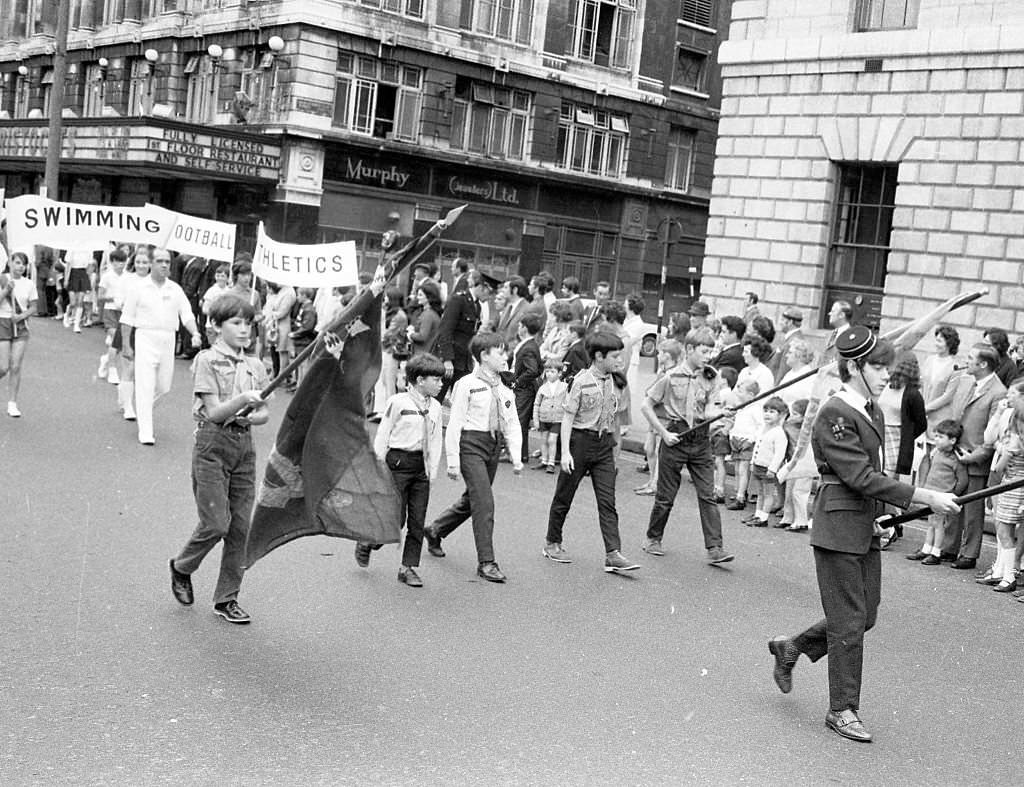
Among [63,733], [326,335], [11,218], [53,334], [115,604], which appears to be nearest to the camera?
[63,733]

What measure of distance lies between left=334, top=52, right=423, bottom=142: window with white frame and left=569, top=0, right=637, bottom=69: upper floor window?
6.15 meters

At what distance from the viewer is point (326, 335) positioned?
23.2 feet

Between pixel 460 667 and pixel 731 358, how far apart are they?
7.54m

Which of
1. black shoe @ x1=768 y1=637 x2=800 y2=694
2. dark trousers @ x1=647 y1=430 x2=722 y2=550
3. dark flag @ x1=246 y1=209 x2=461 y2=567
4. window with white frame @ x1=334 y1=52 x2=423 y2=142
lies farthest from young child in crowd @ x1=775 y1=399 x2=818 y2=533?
window with white frame @ x1=334 y1=52 x2=423 y2=142

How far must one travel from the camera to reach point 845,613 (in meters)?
6.33

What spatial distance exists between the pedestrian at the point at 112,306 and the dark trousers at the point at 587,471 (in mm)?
7009

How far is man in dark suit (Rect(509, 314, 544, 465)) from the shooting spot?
14.4m

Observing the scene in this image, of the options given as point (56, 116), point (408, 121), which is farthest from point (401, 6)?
point (56, 116)

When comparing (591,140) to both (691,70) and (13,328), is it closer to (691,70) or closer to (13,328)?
(691,70)

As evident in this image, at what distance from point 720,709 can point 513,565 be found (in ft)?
10.3

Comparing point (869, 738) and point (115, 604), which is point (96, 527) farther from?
point (869, 738)

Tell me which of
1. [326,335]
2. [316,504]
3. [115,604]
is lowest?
[115,604]

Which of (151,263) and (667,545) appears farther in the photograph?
(151,263)

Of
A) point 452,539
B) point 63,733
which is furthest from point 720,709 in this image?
point 452,539
